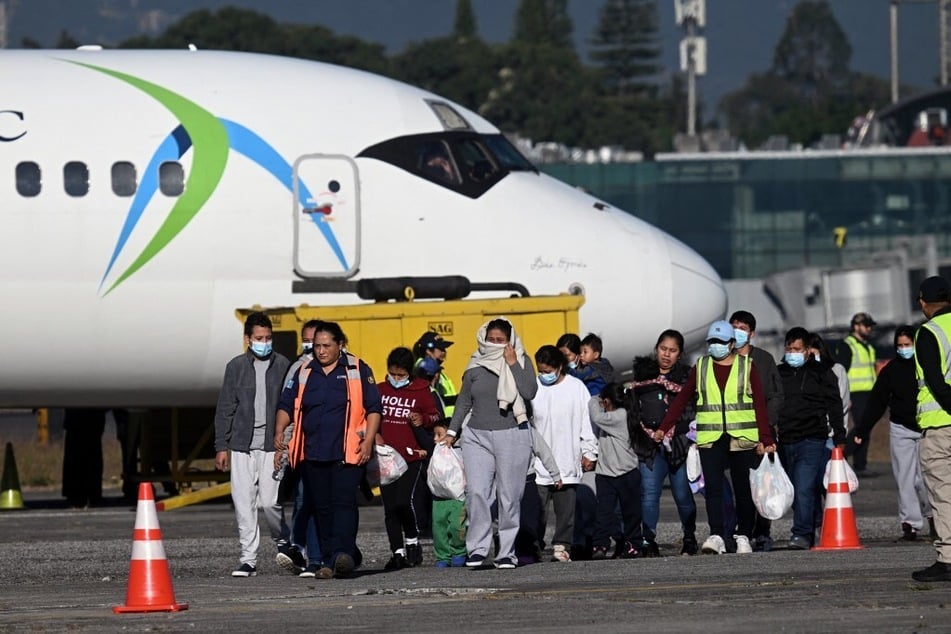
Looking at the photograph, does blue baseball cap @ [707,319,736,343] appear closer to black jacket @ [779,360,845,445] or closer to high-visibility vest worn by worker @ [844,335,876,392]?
black jacket @ [779,360,845,445]

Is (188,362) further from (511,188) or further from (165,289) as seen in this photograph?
(511,188)

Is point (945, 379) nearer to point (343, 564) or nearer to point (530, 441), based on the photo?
point (530, 441)

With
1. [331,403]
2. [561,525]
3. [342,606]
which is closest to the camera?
[342,606]

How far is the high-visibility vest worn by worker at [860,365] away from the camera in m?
24.2

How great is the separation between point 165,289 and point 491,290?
3.27 metres

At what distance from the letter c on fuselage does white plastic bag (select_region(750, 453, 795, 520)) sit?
869cm

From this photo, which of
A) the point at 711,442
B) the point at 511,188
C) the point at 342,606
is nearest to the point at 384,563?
the point at 711,442

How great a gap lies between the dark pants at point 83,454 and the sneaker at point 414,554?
27.8 feet

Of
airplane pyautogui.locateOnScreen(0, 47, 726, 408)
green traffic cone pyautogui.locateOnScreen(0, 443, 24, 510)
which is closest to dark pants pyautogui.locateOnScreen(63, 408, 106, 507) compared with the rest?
green traffic cone pyautogui.locateOnScreen(0, 443, 24, 510)

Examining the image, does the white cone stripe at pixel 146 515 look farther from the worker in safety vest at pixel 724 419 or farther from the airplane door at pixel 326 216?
the airplane door at pixel 326 216

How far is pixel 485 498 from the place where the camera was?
14.4m

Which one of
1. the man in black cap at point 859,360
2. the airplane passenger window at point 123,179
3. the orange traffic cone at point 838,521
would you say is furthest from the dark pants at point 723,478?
the man in black cap at point 859,360

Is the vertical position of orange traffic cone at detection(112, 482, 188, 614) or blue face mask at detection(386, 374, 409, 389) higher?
blue face mask at detection(386, 374, 409, 389)

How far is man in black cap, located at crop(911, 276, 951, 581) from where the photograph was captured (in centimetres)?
1252
